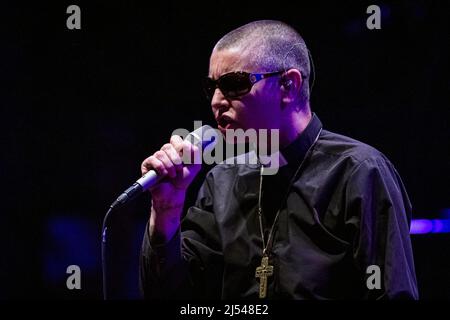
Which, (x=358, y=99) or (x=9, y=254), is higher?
(x=358, y=99)

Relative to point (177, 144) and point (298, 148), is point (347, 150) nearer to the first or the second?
point (298, 148)

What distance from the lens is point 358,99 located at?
2570 mm

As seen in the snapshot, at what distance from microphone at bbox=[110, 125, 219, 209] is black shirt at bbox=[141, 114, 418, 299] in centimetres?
29

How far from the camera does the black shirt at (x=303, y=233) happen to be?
159 cm

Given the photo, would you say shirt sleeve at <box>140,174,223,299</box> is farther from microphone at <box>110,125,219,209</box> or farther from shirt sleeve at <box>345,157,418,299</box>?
shirt sleeve at <box>345,157,418,299</box>

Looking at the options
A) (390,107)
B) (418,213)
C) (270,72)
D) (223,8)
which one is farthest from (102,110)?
(418,213)

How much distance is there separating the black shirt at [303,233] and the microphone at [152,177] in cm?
29

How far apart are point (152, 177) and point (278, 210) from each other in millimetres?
486

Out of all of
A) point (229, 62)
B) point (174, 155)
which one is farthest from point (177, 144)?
point (229, 62)

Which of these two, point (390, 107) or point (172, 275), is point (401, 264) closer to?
point (172, 275)

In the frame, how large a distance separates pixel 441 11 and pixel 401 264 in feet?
4.71

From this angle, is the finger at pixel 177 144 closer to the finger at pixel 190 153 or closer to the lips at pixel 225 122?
the finger at pixel 190 153

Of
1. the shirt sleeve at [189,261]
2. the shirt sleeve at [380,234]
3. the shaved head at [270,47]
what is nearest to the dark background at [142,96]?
the shaved head at [270,47]

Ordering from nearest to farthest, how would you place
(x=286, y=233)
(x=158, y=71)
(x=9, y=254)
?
1. (x=286, y=233)
2. (x=9, y=254)
3. (x=158, y=71)
